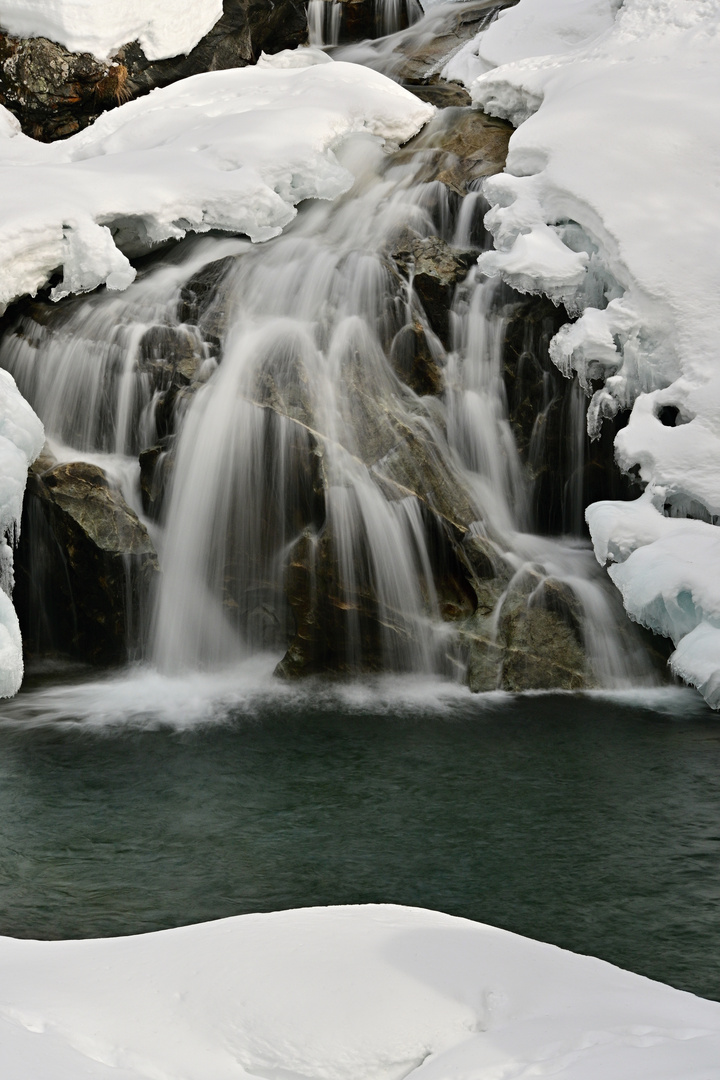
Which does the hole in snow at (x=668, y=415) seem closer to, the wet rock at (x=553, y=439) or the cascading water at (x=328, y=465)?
the wet rock at (x=553, y=439)

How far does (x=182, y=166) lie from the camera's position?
29.6 feet

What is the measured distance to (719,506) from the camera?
6438mm

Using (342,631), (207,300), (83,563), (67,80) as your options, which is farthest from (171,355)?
(67,80)

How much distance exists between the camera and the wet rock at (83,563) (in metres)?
7.11

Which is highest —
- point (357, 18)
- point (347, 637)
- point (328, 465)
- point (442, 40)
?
point (357, 18)

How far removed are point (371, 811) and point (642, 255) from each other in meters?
4.83

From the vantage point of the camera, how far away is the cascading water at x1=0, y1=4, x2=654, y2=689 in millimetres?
6809

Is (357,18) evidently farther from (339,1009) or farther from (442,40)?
(339,1009)

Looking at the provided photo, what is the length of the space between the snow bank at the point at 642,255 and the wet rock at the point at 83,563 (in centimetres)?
328

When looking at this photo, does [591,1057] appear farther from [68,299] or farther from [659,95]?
[659,95]

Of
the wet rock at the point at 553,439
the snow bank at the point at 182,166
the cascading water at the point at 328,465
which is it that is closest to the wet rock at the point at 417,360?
the cascading water at the point at 328,465

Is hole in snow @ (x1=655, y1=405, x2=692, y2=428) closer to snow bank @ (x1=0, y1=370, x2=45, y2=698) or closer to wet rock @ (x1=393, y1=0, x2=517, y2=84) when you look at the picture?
snow bank @ (x1=0, y1=370, x2=45, y2=698)

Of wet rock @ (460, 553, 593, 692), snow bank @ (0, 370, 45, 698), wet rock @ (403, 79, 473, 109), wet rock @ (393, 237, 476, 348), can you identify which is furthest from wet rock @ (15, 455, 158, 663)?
wet rock @ (403, 79, 473, 109)

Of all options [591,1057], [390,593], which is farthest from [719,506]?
[591,1057]
